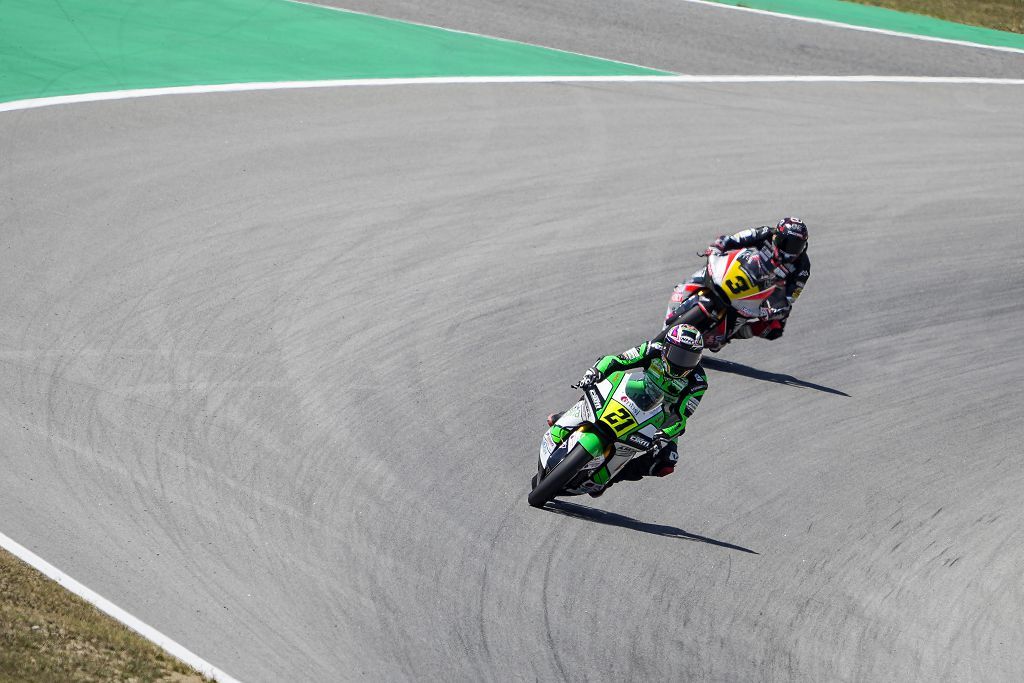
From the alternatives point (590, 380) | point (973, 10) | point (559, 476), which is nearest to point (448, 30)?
point (973, 10)

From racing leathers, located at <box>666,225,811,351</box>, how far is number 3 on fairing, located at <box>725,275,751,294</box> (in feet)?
0.79

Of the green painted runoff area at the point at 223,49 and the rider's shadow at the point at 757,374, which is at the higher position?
the green painted runoff area at the point at 223,49

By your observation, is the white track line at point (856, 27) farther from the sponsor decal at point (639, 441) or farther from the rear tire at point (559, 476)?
the rear tire at point (559, 476)

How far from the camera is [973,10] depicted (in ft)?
86.3

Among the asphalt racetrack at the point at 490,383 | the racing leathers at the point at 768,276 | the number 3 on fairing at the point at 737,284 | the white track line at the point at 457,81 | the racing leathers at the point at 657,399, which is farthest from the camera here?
the white track line at the point at 457,81

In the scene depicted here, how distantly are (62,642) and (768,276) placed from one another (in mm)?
8689

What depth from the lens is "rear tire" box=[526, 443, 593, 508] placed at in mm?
10398

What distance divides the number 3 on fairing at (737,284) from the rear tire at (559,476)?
385 centimetres

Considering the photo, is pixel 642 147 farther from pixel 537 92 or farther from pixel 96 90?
pixel 96 90

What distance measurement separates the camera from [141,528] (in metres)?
9.49

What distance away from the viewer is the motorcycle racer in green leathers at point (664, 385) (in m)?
10.2

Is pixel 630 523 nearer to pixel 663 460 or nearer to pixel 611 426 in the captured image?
pixel 663 460

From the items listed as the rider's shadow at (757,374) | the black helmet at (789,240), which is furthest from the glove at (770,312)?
the rider's shadow at (757,374)

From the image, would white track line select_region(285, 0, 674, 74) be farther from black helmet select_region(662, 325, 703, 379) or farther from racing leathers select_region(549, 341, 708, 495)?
black helmet select_region(662, 325, 703, 379)
